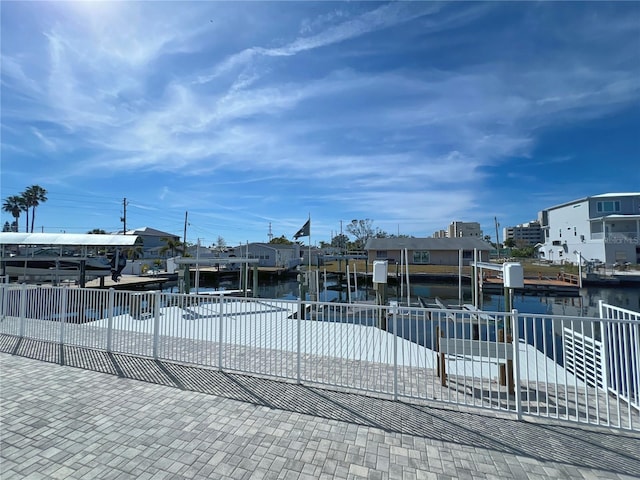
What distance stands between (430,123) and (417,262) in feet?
87.6

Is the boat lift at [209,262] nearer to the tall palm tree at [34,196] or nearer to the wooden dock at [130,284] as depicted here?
the wooden dock at [130,284]

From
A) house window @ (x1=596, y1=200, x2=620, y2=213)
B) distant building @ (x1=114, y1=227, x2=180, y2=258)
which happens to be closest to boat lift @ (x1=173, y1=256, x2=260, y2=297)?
house window @ (x1=596, y1=200, x2=620, y2=213)

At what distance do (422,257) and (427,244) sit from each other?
169 cm

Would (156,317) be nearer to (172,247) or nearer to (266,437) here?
(266,437)

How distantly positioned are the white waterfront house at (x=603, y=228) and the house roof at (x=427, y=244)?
864 centimetres

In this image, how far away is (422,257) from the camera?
3438 cm

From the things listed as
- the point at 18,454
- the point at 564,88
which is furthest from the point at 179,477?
the point at 564,88

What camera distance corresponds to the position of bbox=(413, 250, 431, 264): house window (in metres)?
34.2

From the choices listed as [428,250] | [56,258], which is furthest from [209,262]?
[428,250]

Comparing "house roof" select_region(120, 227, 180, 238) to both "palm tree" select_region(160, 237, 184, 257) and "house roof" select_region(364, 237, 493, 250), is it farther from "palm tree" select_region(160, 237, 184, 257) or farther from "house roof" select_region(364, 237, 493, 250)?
"house roof" select_region(364, 237, 493, 250)

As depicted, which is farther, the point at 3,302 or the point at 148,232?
the point at 148,232

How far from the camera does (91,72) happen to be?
22.2ft

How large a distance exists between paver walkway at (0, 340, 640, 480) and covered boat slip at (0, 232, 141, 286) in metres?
13.6

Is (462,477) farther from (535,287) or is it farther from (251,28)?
(535,287)
